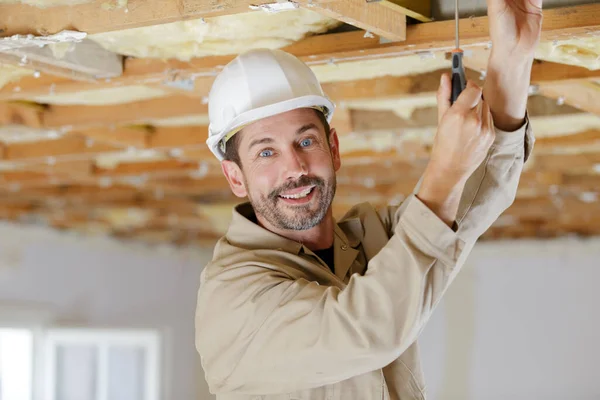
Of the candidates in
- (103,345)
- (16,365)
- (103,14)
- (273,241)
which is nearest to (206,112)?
(103,14)

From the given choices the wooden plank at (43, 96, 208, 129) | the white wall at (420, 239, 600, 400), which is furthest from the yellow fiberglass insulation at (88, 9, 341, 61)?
the white wall at (420, 239, 600, 400)

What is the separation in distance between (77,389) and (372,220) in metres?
4.85

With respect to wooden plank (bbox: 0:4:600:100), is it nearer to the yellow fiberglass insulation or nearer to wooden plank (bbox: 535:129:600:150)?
the yellow fiberglass insulation

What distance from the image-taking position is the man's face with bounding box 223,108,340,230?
1621mm

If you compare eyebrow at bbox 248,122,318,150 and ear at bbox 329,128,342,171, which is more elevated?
eyebrow at bbox 248,122,318,150

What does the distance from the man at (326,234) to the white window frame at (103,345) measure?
14.7 ft

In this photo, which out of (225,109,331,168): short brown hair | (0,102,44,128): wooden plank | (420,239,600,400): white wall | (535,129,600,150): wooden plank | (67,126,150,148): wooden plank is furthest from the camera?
(420,239,600,400): white wall

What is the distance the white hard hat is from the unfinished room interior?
13 cm

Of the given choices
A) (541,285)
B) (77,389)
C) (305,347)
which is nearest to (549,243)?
(541,285)

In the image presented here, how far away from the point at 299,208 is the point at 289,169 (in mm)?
79

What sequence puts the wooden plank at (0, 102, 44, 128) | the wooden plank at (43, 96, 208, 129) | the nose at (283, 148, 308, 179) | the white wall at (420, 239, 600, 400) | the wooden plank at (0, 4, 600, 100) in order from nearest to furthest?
the nose at (283, 148, 308, 179) → the wooden plank at (0, 4, 600, 100) → the wooden plank at (43, 96, 208, 129) → the wooden plank at (0, 102, 44, 128) → the white wall at (420, 239, 600, 400)

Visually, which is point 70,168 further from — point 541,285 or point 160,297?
point 541,285

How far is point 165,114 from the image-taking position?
3.14m

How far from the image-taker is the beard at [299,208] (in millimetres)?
1625
